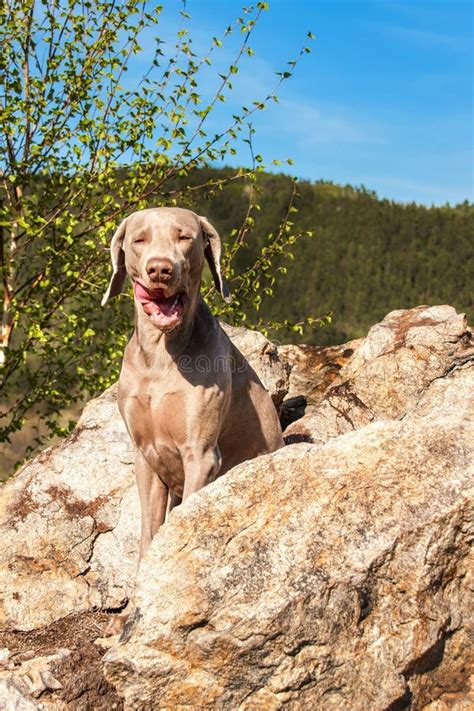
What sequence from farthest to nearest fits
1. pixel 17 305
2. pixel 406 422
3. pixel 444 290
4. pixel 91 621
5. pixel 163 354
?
pixel 444 290 → pixel 17 305 → pixel 91 621 → pixel 163 354 → pixel 406 422

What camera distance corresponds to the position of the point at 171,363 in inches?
202

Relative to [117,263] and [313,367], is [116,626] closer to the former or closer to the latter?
[117,263]

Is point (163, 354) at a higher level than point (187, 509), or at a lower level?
higher

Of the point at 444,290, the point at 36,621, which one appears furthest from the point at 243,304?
the point at 444,290

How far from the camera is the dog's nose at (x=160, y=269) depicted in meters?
4.52

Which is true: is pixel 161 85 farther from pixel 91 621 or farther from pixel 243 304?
pixel 91 621

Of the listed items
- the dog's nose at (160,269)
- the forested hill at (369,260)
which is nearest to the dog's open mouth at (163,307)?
the dog's nose at (160,269)

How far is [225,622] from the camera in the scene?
3.78m

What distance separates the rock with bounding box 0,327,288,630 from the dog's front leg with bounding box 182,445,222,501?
144 cm

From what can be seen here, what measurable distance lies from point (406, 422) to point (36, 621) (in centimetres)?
314

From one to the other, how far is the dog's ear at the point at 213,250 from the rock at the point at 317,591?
1635mm

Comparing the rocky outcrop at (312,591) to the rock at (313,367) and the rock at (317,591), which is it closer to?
the rock at (317,591)

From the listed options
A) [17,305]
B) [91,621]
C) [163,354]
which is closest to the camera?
[163,354]

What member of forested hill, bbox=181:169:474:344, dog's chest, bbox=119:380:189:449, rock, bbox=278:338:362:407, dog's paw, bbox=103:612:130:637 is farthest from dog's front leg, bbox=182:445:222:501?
forested hill, bbox=181:169:474:344
